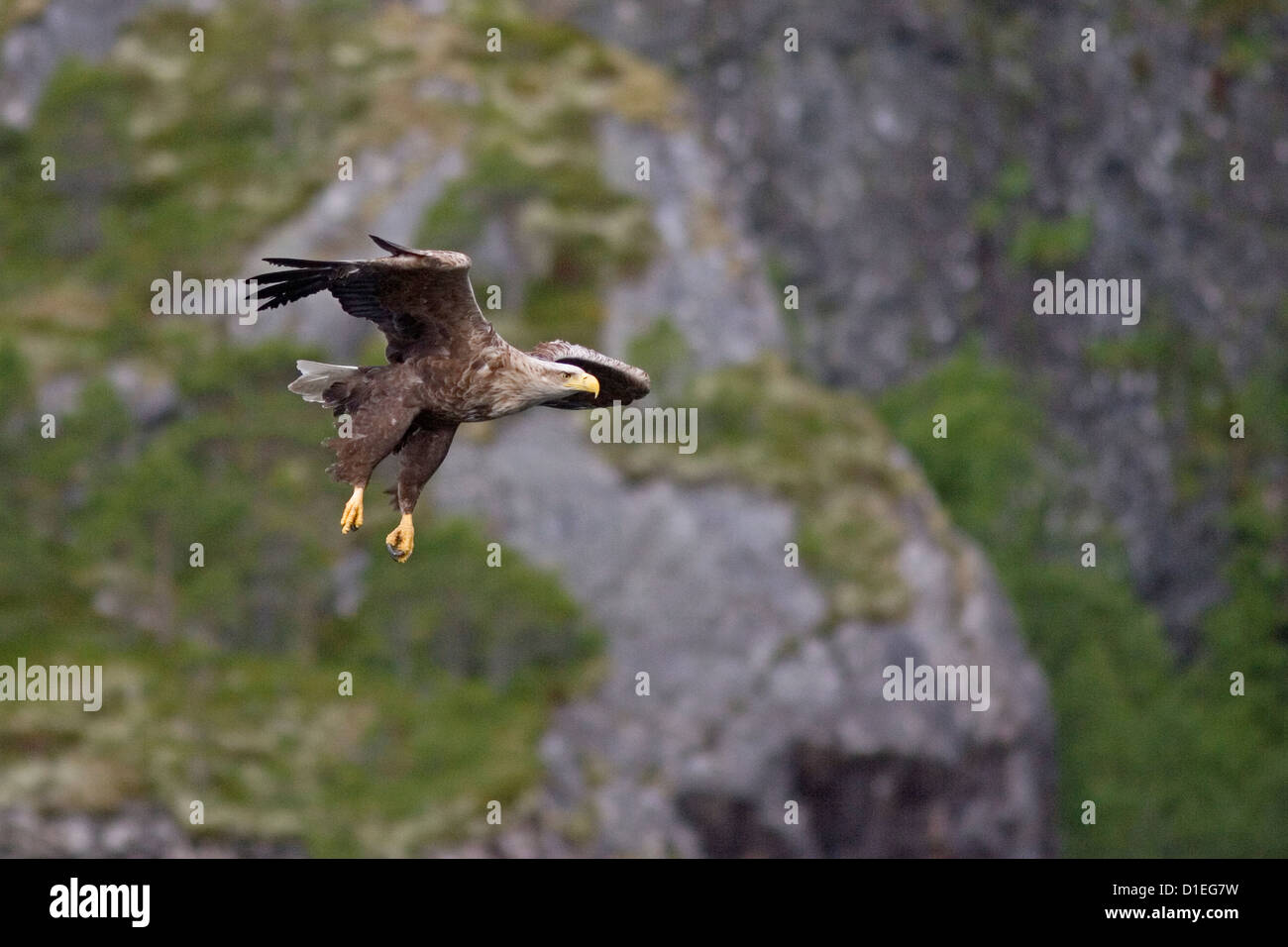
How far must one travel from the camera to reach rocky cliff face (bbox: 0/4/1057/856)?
26.0m

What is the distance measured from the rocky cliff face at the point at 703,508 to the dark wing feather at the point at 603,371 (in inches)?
494

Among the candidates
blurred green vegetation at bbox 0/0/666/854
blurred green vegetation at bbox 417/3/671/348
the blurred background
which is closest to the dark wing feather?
the blurred background

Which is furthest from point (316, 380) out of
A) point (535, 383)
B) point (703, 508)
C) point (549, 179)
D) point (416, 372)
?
point (549, 179)

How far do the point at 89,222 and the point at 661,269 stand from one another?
8576 millimetres

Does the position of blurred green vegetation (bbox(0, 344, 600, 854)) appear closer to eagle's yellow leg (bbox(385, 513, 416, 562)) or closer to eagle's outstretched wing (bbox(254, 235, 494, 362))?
eagle's yellow leg (bbox(385, 513, 416, 562))

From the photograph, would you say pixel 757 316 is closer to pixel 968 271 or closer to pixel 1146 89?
pixel 968 271

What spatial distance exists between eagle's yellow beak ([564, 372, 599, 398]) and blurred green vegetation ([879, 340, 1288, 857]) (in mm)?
19033

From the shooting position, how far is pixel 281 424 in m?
27.1

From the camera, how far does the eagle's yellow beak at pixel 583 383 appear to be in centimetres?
1233

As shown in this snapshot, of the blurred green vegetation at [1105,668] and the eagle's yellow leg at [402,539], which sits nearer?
the eagle's yellow leg at [402,539]

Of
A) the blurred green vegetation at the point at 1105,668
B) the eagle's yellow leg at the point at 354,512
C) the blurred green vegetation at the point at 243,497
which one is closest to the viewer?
the eagle's yellow leg at the point at 354,512

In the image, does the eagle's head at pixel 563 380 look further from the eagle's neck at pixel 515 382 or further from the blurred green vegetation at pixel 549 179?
the blurred green vegetation at pixel 549 179

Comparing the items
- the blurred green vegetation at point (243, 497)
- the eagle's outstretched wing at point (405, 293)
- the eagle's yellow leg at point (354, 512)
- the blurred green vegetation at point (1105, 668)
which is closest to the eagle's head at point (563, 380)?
the eagle's outstretched wing at point (405, 293)

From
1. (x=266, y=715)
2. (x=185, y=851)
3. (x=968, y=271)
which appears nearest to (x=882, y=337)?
(x=968, y=271)
